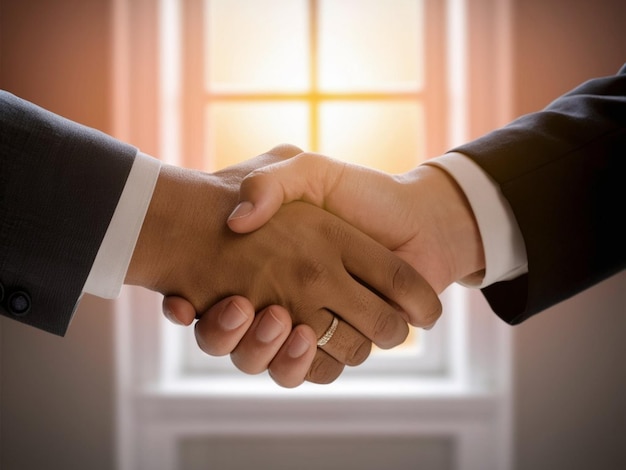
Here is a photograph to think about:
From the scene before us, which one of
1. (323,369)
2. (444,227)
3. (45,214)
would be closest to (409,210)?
(444,227)

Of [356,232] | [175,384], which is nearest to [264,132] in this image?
[175,384]

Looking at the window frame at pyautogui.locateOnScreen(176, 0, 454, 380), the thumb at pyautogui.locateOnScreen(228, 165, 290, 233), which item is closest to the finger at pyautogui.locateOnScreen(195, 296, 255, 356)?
the thumb at pyautogui.locateOnScreen(228, 165, 290, 233)

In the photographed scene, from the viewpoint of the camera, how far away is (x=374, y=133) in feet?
6.44

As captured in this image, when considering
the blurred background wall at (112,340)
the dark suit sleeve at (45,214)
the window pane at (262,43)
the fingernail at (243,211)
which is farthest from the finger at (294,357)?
the window pane at (262,43)

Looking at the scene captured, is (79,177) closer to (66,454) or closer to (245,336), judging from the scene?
(245,336)

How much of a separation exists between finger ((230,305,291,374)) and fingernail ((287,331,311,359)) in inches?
0.6

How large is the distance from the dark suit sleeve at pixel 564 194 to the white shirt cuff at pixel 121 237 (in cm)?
55

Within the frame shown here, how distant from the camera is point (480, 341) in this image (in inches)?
69.2

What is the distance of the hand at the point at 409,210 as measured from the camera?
3.27 ft

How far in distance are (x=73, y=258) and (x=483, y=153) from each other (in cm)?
69

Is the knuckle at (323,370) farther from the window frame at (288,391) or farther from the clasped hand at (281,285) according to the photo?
the window frame at (288,391)

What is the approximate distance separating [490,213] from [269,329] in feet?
1.41

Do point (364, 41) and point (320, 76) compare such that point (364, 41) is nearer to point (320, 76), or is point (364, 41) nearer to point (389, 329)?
point (320, 76)

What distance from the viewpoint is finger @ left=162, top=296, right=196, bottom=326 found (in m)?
0.92
